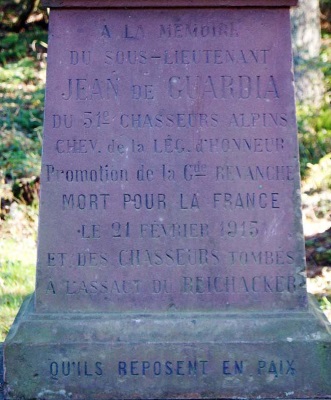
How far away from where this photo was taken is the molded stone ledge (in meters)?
3.64

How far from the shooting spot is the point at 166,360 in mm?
3555

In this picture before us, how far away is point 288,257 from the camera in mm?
3701

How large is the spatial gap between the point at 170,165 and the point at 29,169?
5302 mm

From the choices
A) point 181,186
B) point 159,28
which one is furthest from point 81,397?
point 159,28

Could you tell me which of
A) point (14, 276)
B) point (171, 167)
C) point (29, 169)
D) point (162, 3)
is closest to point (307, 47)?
point (29, 169)

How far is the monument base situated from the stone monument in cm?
10

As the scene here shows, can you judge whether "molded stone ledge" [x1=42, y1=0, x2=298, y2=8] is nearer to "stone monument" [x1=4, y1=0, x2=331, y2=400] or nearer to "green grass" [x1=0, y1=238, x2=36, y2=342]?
"stone monument" [x1=4, y1=0, x2=331, y2=400]

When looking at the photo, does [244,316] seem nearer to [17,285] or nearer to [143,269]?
[143,269]

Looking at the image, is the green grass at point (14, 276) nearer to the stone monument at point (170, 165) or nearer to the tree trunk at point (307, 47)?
the stone monument at point (170, 165)

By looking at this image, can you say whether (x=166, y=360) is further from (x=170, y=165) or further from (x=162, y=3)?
(x=162, y=3)

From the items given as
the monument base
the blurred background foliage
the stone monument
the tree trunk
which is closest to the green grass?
the blurred background foliage

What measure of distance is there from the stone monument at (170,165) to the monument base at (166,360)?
10 centimetres

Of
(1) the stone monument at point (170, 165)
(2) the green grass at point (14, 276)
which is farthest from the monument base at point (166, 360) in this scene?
(2) the green grass at point (14, 276)

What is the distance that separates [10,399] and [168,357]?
2.67 ft
